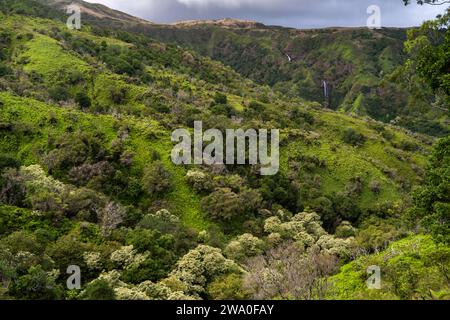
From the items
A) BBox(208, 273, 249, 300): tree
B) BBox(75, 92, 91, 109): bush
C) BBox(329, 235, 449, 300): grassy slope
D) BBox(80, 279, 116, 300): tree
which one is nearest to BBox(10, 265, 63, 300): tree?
BBox(80, 279, 116, 300): tree

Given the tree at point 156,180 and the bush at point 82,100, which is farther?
the bush at point 82,100

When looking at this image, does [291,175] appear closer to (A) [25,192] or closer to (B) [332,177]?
(B) [332,177]

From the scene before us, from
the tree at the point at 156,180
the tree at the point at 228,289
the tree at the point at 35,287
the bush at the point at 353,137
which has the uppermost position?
the bush at the point at 353,137

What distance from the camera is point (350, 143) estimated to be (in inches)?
2965

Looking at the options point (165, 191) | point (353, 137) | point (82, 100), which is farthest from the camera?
point (353, 137)

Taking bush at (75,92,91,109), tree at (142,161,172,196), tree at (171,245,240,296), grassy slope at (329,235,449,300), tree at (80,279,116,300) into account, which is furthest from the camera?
bush at (75,92,91,109)

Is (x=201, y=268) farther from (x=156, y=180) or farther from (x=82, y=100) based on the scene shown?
(x=82, y=100)

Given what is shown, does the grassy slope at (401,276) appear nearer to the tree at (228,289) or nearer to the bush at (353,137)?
the tree at (228,289)

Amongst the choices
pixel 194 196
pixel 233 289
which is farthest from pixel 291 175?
pixel 233 289

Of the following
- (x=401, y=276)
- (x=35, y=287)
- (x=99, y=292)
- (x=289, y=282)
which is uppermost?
(x=401, y=276)

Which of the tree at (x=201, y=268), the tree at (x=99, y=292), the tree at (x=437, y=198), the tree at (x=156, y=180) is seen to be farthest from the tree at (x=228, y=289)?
the tree at (x=156, y=180)

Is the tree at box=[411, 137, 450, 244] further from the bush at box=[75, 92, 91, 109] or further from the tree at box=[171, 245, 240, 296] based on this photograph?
the bush at box=[75, 92, 91, 109]

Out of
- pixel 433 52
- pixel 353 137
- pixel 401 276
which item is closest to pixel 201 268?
pixel 401 276
